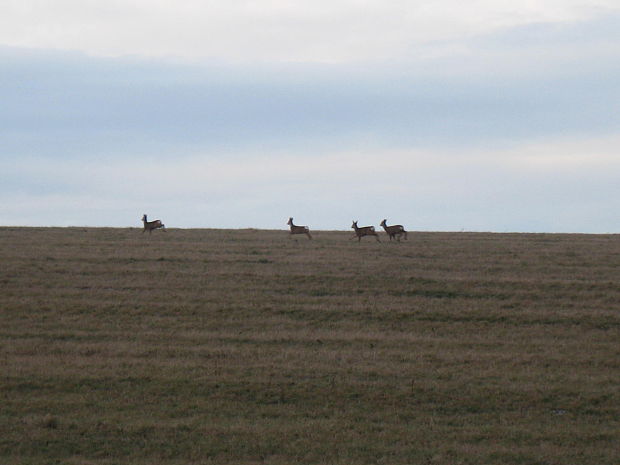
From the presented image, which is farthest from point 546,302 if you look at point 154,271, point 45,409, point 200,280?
point 45,409

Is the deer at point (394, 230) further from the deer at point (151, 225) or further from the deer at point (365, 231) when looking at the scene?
the deer at point (151, 225)

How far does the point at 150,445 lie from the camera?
13.2 meters

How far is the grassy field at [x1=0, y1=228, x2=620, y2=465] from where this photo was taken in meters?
13.4

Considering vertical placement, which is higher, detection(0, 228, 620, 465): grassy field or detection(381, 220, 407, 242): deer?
detection(381, 220, 407, 242): deer

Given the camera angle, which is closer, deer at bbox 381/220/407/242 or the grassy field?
the grassy field

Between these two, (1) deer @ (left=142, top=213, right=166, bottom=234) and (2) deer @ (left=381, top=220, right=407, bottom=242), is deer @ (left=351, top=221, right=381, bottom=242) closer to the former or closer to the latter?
(2) deer @ (left=381, top=220, right=407, bottom=242)

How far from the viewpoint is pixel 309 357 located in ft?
60.0

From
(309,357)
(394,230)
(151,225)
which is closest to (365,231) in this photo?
(394,230)

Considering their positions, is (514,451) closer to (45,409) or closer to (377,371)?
(377,371)

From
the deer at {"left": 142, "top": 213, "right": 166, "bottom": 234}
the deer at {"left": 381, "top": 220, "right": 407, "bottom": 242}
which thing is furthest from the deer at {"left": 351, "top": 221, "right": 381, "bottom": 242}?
the deer at {"left": 142, "top": 213, "right": 166, "bottom": 234}

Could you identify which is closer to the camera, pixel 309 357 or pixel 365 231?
pixel 309 357

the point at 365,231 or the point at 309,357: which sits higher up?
the point at 365,231

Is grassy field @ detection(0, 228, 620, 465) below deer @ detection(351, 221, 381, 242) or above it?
below

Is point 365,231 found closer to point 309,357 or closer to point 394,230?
point 394,230
